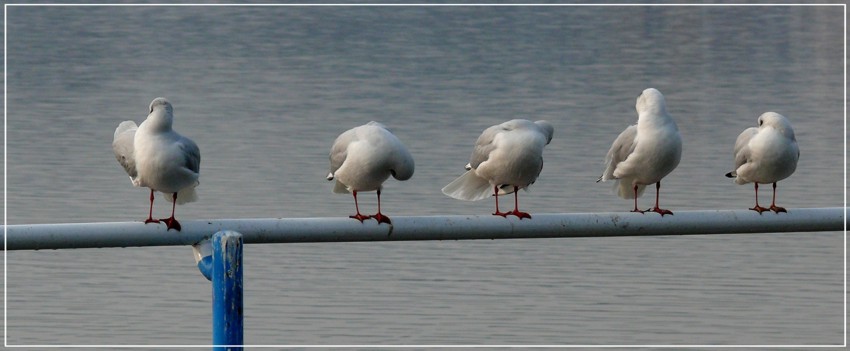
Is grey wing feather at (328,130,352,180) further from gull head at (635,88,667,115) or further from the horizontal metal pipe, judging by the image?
gull head at (635,88,667,115)

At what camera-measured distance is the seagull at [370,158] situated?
5344 millimetres

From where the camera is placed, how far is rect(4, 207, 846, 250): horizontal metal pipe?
4148 mm

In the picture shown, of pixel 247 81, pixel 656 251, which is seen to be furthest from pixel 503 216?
pixel 247 81

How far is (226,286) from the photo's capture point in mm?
4184

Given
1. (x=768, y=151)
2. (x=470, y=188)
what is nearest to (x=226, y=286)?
(x=470, y=188)

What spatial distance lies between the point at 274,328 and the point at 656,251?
3.21 meters

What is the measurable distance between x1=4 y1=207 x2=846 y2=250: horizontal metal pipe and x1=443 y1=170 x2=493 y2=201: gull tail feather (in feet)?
4.60

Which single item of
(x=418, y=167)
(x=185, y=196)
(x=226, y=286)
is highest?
(x=418, y=167)

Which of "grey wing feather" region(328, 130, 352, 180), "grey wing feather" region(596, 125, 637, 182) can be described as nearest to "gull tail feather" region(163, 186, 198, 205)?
"grey wing feather" region(328, 130, 352, 180)

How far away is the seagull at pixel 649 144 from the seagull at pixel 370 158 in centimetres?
94

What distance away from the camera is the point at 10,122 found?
1678 cm

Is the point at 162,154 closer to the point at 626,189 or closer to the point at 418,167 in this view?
the point at 626,189

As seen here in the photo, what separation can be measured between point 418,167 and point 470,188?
24.0 ft

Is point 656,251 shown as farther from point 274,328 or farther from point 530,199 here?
point 274,328
